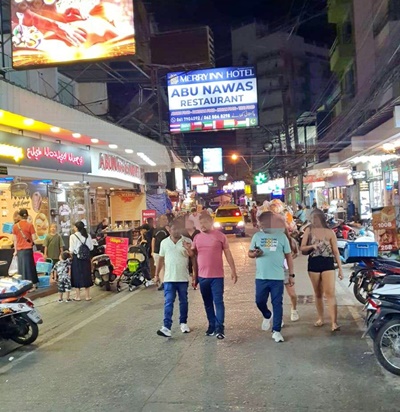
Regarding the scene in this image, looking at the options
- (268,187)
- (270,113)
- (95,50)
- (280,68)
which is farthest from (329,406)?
(270,113)

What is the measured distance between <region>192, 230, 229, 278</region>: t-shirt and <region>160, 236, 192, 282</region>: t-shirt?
0.30 m

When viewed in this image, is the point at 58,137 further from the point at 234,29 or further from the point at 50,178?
the point at 234,29

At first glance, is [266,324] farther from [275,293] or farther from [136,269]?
[136,269]

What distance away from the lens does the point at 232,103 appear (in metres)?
18.9

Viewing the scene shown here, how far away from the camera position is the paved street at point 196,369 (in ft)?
14.5

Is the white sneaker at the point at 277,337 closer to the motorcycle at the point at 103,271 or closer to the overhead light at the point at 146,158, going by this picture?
the motorcycle at the point at 103,271

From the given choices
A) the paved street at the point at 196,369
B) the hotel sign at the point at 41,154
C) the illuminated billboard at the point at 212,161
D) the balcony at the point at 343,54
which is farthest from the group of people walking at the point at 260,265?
the illuminated billboard at the point at 212,161

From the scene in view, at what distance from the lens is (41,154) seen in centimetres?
1267

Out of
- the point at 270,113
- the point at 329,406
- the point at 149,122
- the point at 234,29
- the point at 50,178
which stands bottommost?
the point at 329,406

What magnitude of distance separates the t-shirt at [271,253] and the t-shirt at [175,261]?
1065 millimetres

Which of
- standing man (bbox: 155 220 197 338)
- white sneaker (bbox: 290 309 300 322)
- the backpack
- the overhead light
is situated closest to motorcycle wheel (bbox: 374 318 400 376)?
white sneaker (bbox: 290 309 300 322)

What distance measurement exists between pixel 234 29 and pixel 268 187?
27074 mm

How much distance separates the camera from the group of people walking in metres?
6.31

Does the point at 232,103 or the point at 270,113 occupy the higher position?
the point at 270,113
